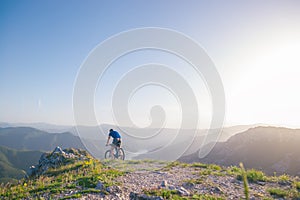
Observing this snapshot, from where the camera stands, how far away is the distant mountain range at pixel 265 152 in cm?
Result: 7819

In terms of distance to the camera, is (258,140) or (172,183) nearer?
(172,183)

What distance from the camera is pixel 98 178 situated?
11070 mm

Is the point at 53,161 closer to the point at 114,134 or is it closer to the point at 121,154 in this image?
the point at 114,134

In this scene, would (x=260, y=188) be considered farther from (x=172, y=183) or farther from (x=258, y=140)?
(x=258, y=140)

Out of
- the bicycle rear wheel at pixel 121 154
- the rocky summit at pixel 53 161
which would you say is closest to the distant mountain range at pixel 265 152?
the bicycle rear wheel at pixel 121 154

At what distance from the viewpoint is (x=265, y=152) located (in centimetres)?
9200

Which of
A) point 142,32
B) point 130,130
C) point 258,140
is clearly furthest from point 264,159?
point 142,32

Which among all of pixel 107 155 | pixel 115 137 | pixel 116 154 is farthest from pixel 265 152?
pixel 115 137

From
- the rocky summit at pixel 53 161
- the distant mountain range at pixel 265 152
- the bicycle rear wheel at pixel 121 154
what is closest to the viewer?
the rocky summit at pixel 53 161

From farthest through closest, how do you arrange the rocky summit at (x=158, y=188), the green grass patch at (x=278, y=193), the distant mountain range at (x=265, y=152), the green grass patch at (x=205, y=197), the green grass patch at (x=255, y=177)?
1. the distant mountain range at (x=265, y=152)
2. the green grass patch at (x=255, y=177)
3. the green grass patch at (x=278, y=193)
4. the rocky summit at (x=158, y=188)
5. the green grass patch at (x=205, y=197)

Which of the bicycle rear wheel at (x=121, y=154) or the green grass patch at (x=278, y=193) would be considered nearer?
the green grass patch at (x=278, y=193)

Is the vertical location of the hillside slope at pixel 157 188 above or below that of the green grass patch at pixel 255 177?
below

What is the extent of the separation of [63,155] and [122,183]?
10.9 metres

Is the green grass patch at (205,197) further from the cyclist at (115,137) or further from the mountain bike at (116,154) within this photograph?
the mountain bike at (116,154)
